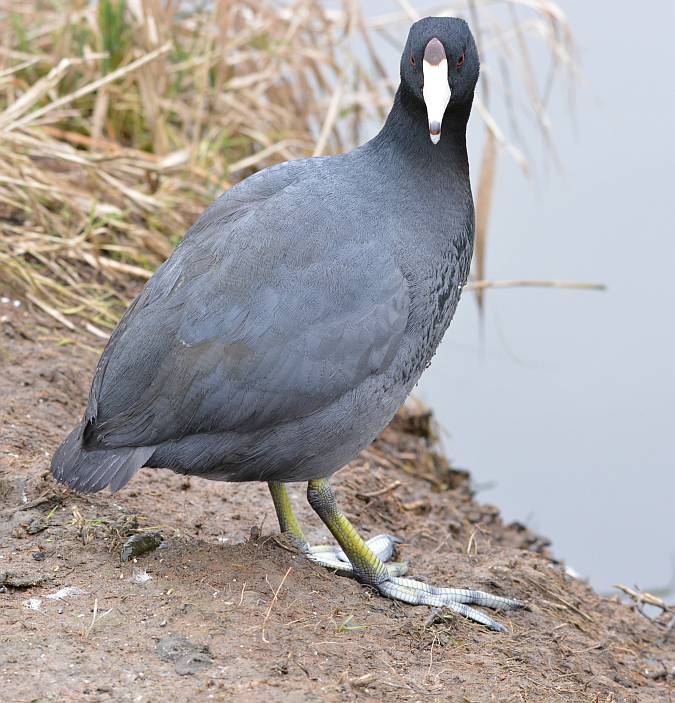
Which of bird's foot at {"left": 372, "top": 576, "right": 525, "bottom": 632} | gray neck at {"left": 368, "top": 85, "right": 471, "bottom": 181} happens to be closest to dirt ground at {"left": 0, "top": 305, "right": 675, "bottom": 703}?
bird's foot at {"left": 372, "top": 576, "right": 525, "bottom": 632}

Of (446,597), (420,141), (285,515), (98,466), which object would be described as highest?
(420,141)

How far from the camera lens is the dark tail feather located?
10.2ft

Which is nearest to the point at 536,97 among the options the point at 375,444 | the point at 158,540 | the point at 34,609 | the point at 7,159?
the point at 375,444

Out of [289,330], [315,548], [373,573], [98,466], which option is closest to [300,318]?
[289,330]

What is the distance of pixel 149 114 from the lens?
5.57 m

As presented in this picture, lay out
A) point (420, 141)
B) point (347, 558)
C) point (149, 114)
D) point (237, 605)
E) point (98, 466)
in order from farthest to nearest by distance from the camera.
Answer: point (149, 114), point (347, 558), point (420, 141), point (98, 466), point (237, 605)

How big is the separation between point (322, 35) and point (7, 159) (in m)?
2.20

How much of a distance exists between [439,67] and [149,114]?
2.73 meters

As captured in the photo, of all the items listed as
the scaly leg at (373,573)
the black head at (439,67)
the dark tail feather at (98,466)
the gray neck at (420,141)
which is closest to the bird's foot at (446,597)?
the scaly leg at (373,573)

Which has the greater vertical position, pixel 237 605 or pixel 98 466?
pixel 98 466

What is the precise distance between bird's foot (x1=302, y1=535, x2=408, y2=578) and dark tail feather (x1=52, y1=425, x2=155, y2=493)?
2.22ft

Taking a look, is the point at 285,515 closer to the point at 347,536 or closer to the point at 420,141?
the point at 347,536

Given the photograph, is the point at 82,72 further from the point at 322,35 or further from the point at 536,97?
the point at 536,97

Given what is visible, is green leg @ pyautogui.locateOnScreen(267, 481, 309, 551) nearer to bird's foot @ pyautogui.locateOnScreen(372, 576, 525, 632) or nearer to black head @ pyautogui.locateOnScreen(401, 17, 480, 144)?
bird's foot @ pyautogui.locateOnScreen(372, 576, 525, 632)
